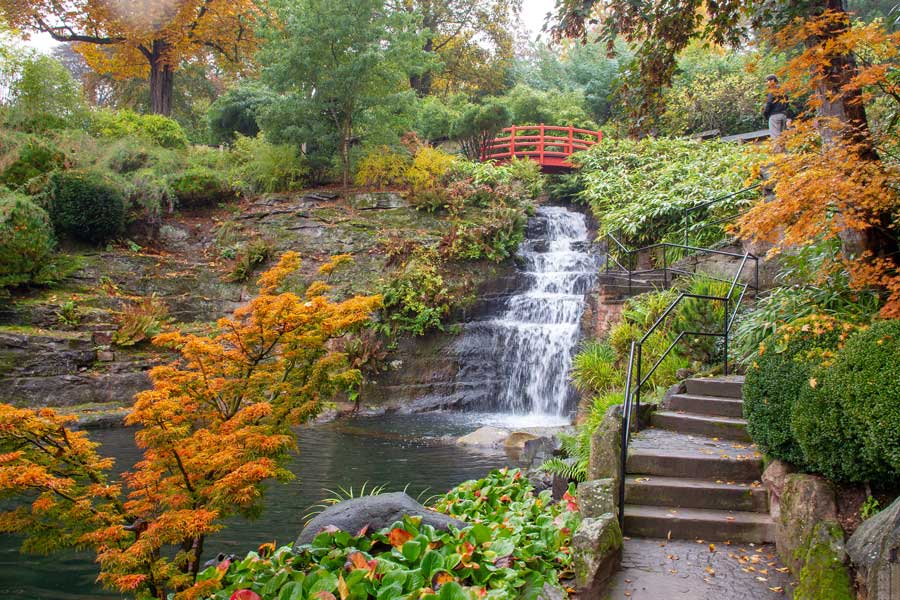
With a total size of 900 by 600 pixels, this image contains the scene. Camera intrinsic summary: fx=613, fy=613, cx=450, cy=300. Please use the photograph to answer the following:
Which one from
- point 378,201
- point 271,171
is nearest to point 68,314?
point 271,171

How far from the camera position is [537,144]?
19875 mm

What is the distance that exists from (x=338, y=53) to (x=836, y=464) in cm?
1564

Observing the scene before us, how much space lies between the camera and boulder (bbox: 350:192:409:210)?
16750 millimetres

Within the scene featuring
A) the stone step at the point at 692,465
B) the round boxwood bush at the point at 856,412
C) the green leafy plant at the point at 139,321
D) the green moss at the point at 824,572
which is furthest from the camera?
the green leafy plant at the point at 139,321

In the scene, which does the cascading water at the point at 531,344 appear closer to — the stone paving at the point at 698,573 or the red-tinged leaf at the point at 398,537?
the stone paving at the point at 698,573

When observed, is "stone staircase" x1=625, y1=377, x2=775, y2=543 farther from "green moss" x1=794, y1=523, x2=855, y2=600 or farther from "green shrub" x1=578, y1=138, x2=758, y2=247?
"green shrub" x1=578, y1=138, x2=758, y2=247

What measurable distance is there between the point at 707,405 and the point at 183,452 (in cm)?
469

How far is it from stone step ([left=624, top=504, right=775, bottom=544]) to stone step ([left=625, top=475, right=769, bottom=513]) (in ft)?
0.21

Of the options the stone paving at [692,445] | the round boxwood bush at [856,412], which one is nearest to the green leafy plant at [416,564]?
the stone paving at [692,445]

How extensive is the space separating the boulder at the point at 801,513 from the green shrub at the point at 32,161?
54.2ft

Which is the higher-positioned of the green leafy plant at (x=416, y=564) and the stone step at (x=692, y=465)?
the stone step at (x=692, y=465)

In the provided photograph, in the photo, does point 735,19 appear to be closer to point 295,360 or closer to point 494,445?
point 295,360

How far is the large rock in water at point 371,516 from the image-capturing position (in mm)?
4398

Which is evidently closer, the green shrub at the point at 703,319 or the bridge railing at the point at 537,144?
the green shrub at the point at 703,319
